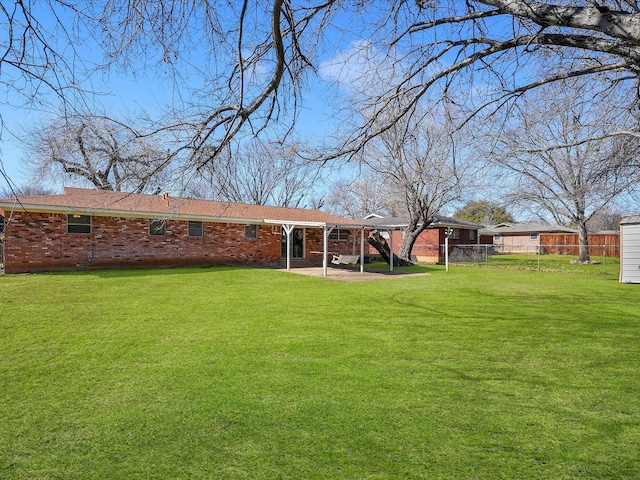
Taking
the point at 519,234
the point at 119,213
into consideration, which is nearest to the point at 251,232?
the point at 119,213

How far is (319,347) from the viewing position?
5.58 metres

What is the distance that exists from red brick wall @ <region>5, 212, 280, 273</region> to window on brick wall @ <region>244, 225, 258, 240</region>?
0.20 meters

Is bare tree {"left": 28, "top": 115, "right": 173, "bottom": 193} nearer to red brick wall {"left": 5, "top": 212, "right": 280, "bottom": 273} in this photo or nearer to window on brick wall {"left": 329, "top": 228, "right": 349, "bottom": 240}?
red brick wall {"left": 5, "top": 212, "right": 280, "bottom": 273}

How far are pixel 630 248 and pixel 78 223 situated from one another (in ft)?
69.8

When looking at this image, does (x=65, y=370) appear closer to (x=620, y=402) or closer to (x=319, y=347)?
(x=319, y=347)

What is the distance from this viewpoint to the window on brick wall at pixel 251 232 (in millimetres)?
20297

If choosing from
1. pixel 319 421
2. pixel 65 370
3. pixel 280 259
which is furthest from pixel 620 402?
pixel 280 259

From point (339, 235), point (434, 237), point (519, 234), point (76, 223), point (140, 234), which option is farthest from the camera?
point (519, 234)

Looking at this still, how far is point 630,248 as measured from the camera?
48.3ft

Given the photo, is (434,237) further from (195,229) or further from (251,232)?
(195,229)

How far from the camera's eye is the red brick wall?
574 inches

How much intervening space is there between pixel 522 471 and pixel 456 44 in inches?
190

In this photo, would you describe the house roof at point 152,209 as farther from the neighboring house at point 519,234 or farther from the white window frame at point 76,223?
the neighboring house at point 519,234

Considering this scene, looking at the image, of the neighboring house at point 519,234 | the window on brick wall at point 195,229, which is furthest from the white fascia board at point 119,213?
the neighboring house at point 519,234
